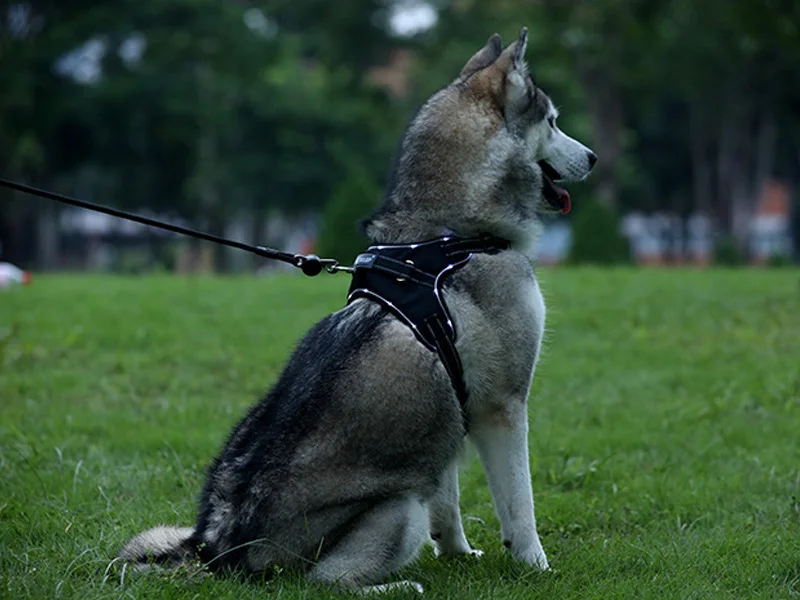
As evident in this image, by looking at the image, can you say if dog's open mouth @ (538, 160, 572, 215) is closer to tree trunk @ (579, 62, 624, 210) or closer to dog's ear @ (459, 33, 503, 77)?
dog's ear @ (459, 33, 503, 77)

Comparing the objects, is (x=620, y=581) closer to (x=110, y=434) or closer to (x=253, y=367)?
(x=110, y=434)

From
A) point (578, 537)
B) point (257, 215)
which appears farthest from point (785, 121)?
point (578, 537)

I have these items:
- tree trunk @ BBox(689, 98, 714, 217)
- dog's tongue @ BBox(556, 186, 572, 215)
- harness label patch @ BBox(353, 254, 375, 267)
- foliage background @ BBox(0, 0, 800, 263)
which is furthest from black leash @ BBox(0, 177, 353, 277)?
tree trunk @ BBox(689, 98, 714, 217)

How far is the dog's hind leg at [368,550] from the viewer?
408cm

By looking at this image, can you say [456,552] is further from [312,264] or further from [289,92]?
[289,92]

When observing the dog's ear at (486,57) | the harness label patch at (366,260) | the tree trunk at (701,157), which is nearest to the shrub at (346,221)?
the dog's ear at (486,57)

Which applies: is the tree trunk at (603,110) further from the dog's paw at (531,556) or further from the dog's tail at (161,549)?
the dog's tail at (161,549)

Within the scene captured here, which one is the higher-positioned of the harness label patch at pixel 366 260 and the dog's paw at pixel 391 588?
the harness label patch at pixel 366 260

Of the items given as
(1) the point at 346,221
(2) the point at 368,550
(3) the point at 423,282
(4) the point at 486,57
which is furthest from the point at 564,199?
(1) the point at 346,221

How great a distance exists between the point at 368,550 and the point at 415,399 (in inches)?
24.2

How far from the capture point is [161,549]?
4.30 meters

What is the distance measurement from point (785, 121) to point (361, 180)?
3009cm

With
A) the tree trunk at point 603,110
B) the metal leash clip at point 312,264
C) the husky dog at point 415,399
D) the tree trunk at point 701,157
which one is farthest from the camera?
the tree trunk at point 701,157

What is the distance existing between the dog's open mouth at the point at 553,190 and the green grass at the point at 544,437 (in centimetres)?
88
